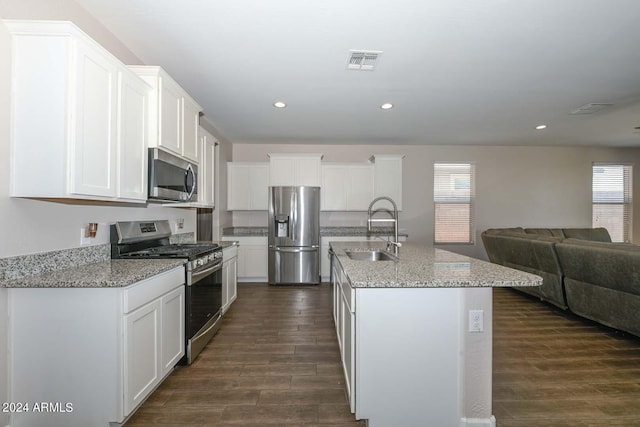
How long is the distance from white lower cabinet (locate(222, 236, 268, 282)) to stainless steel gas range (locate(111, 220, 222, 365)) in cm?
215

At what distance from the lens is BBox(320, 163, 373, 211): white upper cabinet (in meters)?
5.62

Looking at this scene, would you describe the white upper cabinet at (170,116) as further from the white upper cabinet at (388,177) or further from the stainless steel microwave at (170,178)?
the white upper cabinet at (388,177)

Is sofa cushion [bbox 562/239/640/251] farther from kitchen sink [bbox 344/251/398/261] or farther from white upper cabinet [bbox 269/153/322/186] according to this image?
white upper cabinet [bbox 269/153/322/186]

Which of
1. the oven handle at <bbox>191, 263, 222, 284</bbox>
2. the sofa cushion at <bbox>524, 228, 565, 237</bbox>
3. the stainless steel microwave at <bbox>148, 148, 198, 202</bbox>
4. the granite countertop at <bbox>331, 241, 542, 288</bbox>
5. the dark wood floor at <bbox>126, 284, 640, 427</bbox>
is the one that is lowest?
the dark wood floor at <bbox>126, 284, 640, 427</bbox>

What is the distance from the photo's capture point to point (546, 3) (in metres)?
1.98

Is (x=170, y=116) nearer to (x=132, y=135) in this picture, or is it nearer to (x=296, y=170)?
(x=132, y=135)

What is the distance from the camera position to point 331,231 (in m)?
5.64

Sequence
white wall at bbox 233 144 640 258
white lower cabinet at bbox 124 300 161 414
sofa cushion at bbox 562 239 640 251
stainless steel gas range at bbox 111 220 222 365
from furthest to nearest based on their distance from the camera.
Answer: white wall at bbox 233 144 640 258 < sofa cushion at bbox 562 239 640 251 < stainless steel gas range at bbox 111 220 222 365 < white lower cabinet at bbox 124 300 161 414

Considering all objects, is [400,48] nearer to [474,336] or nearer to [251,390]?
[474,336]

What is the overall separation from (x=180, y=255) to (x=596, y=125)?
6.00 m

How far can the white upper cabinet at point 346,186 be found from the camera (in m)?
5.62

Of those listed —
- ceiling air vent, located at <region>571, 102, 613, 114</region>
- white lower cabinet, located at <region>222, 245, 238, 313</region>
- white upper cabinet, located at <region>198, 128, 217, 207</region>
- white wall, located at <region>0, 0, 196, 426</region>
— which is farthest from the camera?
ceiling air vent, located at <region>571, 102, 613, 114</region>

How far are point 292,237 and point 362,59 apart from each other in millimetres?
3092

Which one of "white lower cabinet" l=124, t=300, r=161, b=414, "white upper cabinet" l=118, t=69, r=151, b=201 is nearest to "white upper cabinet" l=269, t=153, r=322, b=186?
"white upper cabinet" l=118, t=69, r=151, b=201
